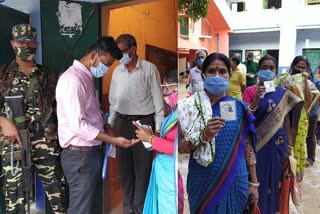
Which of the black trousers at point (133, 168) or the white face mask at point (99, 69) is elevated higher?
the white face mask at point (99, 69)

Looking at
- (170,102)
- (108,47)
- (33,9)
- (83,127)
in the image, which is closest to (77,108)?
(83,127)

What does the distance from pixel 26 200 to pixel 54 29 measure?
1.26 meters

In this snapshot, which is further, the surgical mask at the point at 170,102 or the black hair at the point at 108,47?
the black hair at the point at 108,47

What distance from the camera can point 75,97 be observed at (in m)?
1.75

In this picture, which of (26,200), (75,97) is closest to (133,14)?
(75,97)

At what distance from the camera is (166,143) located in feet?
5.47

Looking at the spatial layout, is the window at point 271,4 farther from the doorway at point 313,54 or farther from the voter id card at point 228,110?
the voter id card at point 228,110

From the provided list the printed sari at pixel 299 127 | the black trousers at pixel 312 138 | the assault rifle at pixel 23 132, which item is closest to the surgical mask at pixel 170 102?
the assault rifle at pixel 23 132

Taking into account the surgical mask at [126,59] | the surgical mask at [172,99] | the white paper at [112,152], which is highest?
the surgical mask at [126,59]

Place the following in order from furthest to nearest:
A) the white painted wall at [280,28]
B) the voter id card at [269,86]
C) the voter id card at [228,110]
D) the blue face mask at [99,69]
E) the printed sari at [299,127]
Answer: the white painted wall at [280,28]
the printed sari at [299,127]
the voter id card at [269,86]
the blue face mask at [99,69]
the voter id card at [228,110]

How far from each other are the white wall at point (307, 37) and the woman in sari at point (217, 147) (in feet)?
42.5

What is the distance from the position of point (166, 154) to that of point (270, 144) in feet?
3.10

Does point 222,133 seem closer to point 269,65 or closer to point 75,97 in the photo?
point 75,97

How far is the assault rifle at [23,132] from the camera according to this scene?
83.5 inches
